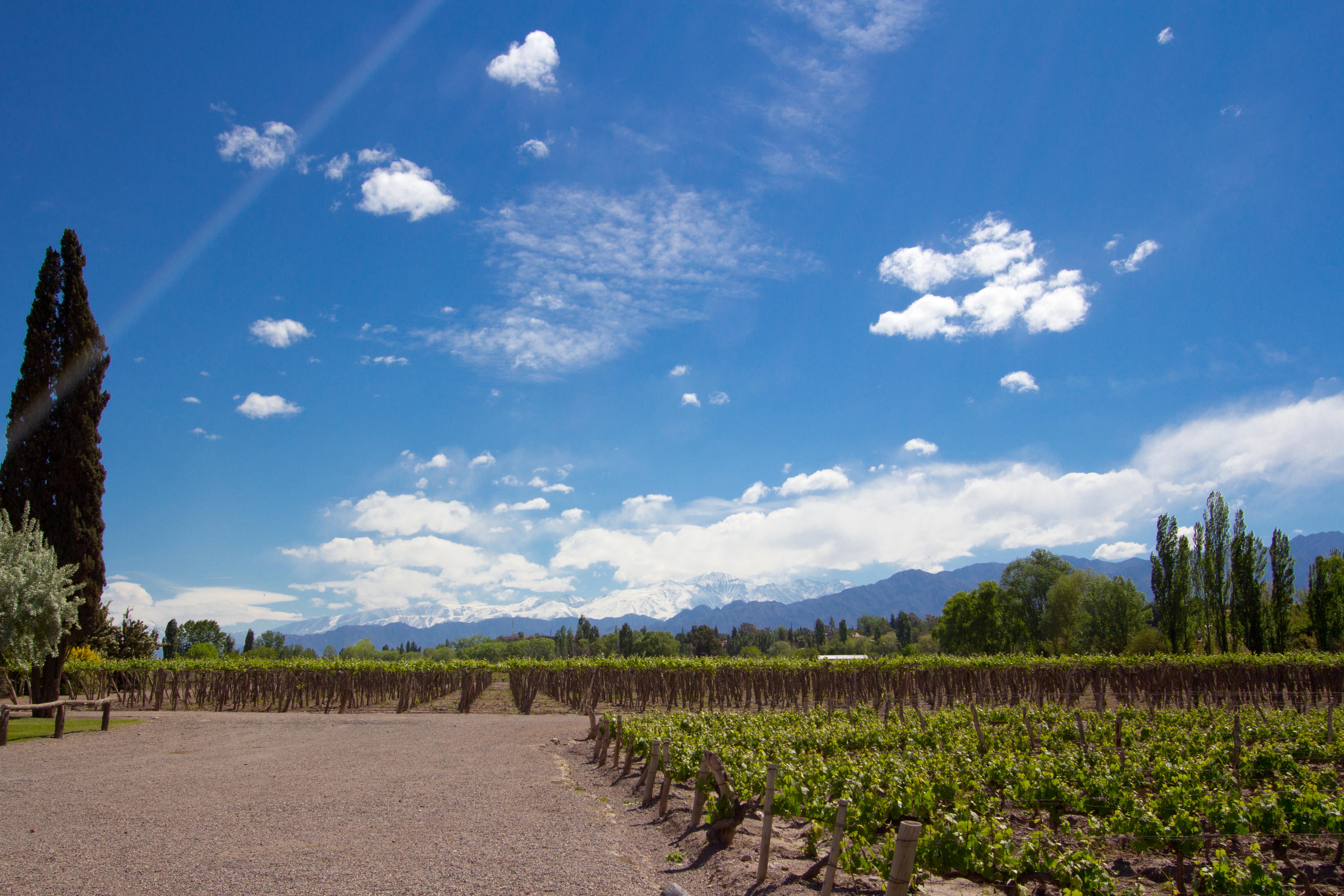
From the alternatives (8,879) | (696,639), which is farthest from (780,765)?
(696,639)

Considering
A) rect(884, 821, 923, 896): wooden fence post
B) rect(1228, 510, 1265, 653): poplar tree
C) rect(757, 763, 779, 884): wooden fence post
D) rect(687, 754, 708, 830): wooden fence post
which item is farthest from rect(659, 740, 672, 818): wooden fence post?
rect(1228, 510, 1265, 653): poplar tree

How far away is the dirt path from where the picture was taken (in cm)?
734

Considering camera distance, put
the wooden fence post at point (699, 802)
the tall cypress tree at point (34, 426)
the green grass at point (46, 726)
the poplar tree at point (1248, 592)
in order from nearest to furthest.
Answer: the wooden fence post at point (699, 802), the green grass at point (46, 726), the tall cypress tree at point (34, 426), the poplar tree at point (1248, 592)

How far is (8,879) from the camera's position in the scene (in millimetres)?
7195

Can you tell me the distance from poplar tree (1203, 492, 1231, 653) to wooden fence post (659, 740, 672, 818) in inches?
2269

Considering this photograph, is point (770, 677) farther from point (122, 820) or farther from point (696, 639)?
point (696, 639)

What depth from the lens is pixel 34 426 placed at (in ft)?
88.9

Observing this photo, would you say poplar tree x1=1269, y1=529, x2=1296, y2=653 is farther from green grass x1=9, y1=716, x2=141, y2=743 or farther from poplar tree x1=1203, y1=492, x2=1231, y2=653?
green grass x1=9, y1=716, x2=141, y2=743

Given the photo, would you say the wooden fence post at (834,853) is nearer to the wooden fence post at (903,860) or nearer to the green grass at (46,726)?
the wooden fence post at (903,860)

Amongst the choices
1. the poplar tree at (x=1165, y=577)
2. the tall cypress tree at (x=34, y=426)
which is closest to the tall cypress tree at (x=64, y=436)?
the tall cypress tree at (x=34, y=426)

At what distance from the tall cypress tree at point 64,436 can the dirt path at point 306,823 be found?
12193 millimetres

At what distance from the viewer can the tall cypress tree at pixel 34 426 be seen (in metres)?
26.7

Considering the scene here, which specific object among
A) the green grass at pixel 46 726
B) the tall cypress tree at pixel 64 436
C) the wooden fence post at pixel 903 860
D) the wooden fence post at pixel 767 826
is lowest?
the green grass at pixel 46 726

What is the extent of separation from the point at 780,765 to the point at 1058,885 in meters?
4.16
